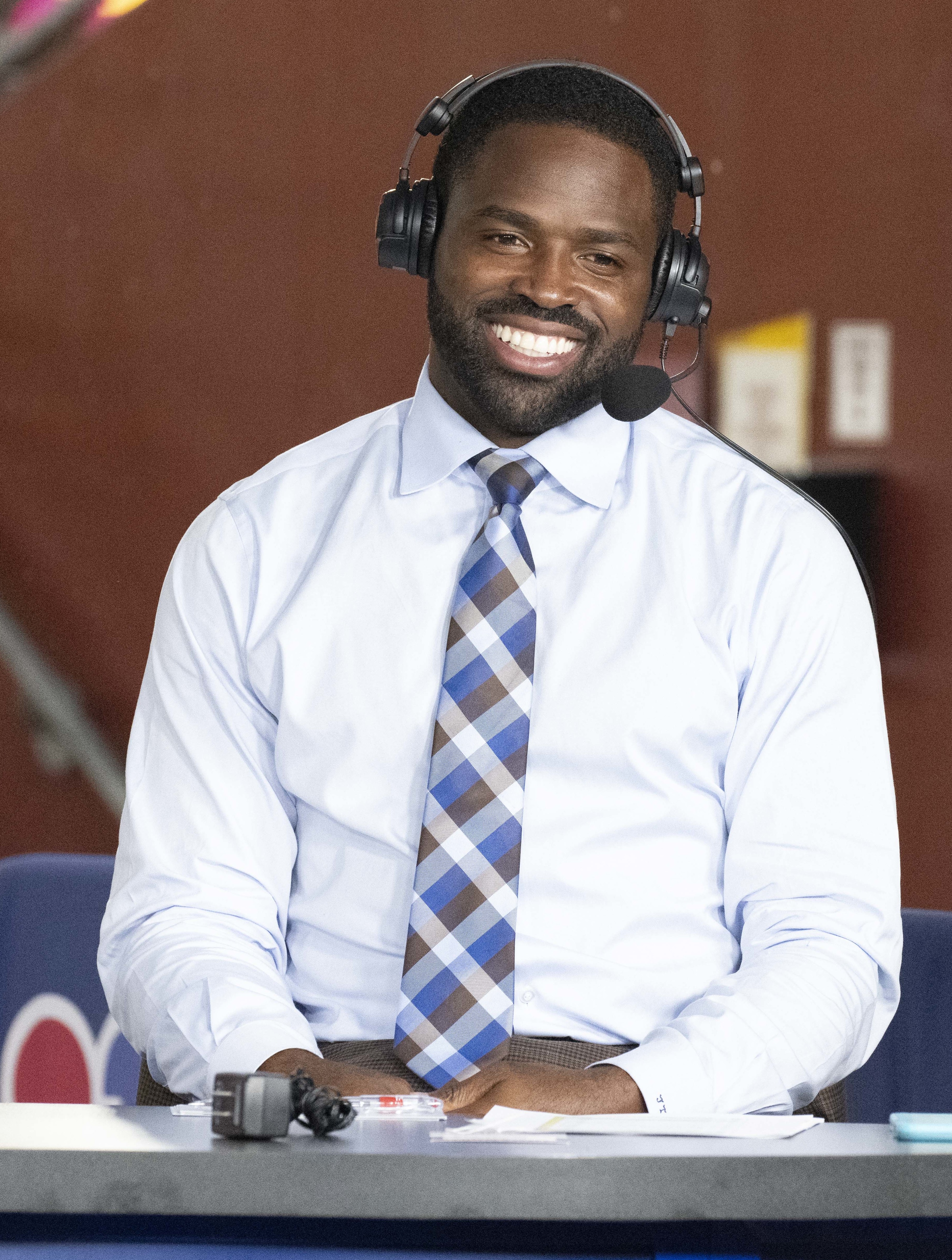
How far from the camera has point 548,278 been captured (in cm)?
135

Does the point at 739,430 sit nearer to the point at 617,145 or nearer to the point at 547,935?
the point at 617,145

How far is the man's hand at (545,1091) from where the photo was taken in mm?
928

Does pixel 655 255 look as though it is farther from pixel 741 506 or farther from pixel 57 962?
pixel 57 962

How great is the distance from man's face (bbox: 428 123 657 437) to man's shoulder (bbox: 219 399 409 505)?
0.29ft

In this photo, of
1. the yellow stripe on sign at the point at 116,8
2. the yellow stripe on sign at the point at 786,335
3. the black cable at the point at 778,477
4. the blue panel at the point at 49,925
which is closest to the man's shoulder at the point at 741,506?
the black cable at the point at 778,477

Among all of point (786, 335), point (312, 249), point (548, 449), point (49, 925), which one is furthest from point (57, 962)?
point (786, 335)

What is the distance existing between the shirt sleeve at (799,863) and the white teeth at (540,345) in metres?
0.25

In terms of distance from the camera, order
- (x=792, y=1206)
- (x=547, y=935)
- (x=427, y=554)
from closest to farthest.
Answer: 1. (x=792, y=1206)
2. (x=547, y=935)
3. (x=427, y=554)

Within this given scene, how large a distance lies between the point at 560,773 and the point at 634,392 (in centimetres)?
32

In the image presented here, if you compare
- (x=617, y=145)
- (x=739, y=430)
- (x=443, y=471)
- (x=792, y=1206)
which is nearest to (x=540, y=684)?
(x=443, y=471)

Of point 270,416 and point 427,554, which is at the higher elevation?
point 270,416

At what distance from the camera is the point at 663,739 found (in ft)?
4.10

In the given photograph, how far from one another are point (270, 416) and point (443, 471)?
Result: 1174 mm

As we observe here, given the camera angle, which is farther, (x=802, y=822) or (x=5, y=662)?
(x=5, y=662)
